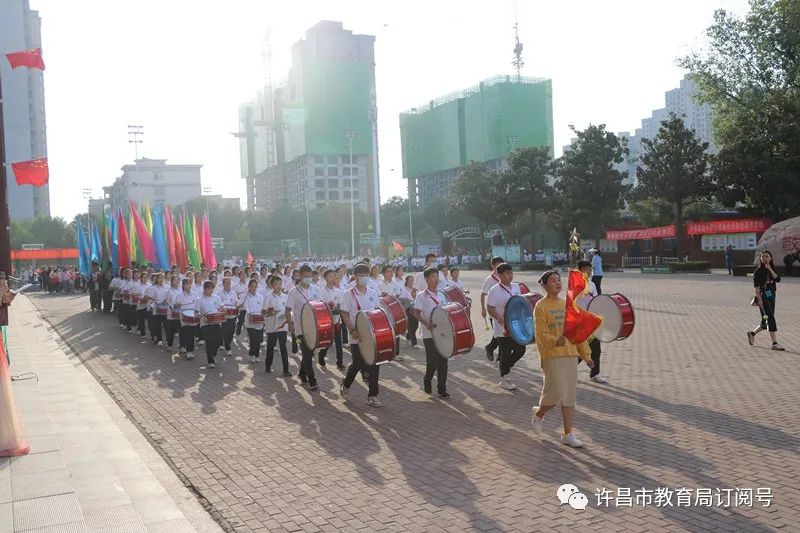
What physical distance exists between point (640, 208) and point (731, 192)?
9979 mm

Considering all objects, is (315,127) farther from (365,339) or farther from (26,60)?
(365,339)

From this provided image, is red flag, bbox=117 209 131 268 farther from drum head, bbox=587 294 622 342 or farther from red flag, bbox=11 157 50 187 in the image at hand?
drum head, bbox=587 294 622 342

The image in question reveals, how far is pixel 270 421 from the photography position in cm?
859

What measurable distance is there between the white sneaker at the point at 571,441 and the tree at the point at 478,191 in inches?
1719

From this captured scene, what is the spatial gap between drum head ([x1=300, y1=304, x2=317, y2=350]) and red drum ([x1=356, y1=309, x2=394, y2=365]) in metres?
1.03

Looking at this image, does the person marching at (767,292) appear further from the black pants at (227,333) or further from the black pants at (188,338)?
the black pants at (188,338)

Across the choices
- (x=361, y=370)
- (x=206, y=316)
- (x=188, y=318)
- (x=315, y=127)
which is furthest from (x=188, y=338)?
(x=315, y=127)

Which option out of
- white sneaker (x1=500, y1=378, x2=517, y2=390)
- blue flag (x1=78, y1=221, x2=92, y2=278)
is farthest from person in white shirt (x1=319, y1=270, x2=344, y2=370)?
blue flag (x1=78, y1=221, x2=92, y2=278)

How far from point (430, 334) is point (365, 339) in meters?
0.95

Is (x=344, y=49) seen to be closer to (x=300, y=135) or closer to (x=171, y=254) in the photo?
(x=300, y=135)

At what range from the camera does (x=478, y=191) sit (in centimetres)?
5234

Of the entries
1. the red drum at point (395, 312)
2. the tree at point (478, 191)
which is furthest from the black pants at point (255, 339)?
the tree at point (478, 191)

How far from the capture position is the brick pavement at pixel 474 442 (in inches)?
211

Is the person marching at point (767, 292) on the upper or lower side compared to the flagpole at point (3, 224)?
lower
